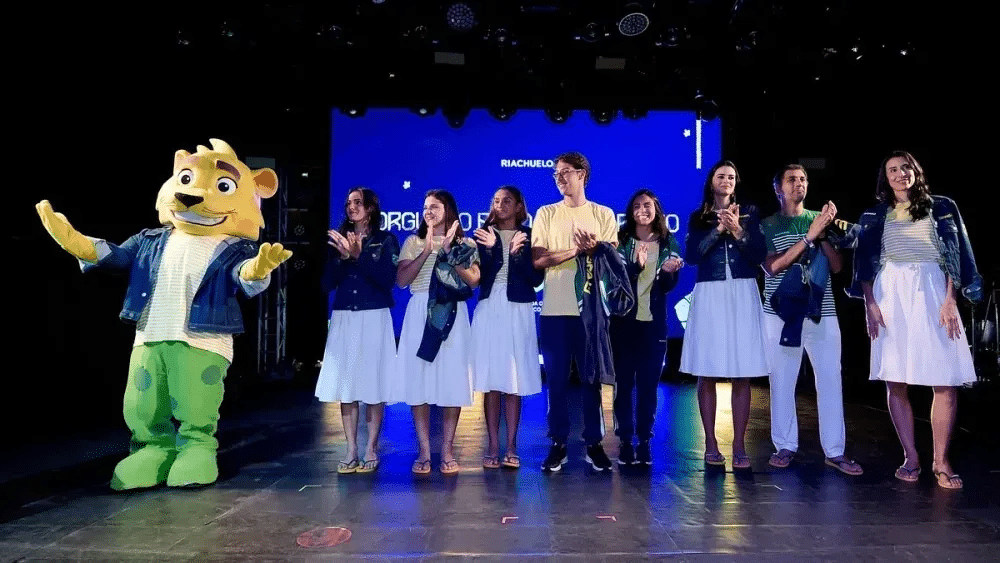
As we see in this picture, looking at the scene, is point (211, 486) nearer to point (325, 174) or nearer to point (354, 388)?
point (354, 388)

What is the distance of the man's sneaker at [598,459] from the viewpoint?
3.50m

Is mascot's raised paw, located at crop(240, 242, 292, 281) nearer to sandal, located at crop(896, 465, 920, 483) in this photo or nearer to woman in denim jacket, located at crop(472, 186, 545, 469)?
woman in denim jacket, located at crop(472, 186, 545, 469)

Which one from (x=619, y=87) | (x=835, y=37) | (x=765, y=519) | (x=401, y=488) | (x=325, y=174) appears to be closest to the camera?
(x=765, y=519)

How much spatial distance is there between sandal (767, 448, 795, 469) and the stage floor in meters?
0.07

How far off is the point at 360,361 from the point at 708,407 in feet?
6.10

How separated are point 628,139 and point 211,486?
6135mm

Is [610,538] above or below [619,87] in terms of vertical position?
below

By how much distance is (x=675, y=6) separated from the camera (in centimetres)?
643

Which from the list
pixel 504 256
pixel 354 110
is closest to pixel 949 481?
pixel 504 256

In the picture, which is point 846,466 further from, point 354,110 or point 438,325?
point 354,110

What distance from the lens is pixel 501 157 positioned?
7957mm

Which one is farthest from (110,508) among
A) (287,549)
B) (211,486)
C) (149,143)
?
(149,143)

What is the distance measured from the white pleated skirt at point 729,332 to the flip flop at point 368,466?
175cm

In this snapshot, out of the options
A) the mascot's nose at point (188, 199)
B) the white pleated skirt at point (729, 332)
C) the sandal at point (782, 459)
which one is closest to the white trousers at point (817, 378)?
the sandal at point (782, 459)
